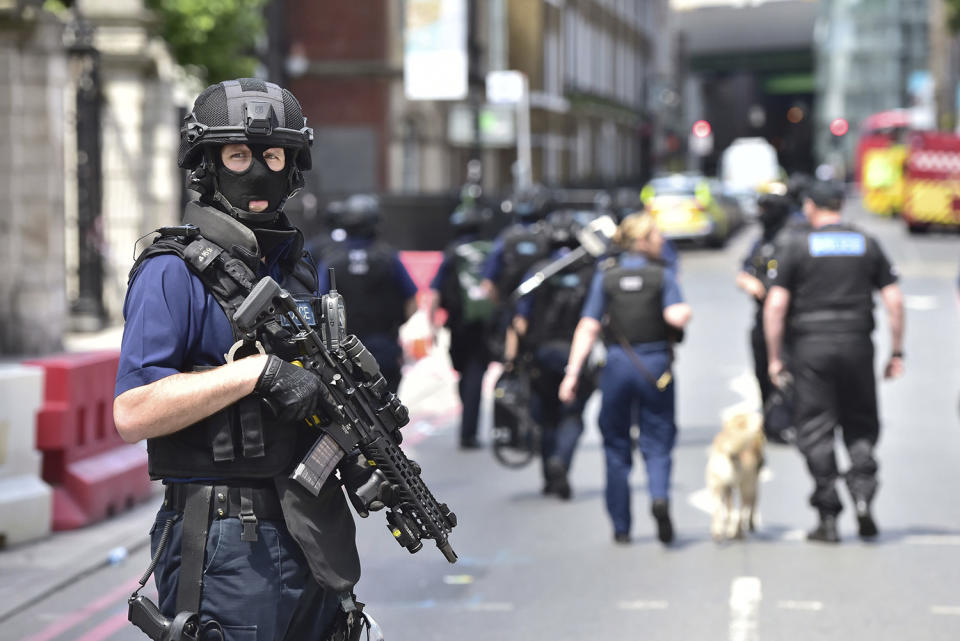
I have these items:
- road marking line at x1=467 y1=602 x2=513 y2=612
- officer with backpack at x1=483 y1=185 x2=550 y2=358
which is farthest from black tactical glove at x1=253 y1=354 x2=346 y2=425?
officer with backpack at x1=483 y1=185 x2=550 y2=358

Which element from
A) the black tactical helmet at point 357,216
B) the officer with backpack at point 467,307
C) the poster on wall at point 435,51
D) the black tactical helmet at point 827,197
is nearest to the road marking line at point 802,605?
the black tactical helmet at point 827,197

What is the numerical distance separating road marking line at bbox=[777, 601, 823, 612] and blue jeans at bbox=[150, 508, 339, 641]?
3751 mm

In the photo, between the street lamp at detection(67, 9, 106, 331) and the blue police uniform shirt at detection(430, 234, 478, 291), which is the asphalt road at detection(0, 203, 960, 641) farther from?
the street lamp at detection(67, 9, 106, 331)

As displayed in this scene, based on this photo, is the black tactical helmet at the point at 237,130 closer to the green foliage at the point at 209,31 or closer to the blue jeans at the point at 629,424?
the blue jeans at the point at 629,424

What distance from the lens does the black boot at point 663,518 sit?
8180 mm

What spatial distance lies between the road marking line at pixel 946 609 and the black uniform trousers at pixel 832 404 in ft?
4.32

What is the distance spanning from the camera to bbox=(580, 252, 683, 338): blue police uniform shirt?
8312mm

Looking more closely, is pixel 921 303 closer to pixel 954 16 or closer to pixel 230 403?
pixel 230 403

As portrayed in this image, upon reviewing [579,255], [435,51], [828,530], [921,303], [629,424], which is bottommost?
[828,530]

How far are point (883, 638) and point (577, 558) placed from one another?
1.97 m

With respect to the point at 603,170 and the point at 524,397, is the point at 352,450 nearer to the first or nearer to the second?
the point at 524,397

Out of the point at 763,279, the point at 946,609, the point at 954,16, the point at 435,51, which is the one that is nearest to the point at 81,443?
→ the point at 946,609

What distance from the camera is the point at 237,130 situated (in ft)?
12.0

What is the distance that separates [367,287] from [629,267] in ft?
6.91
